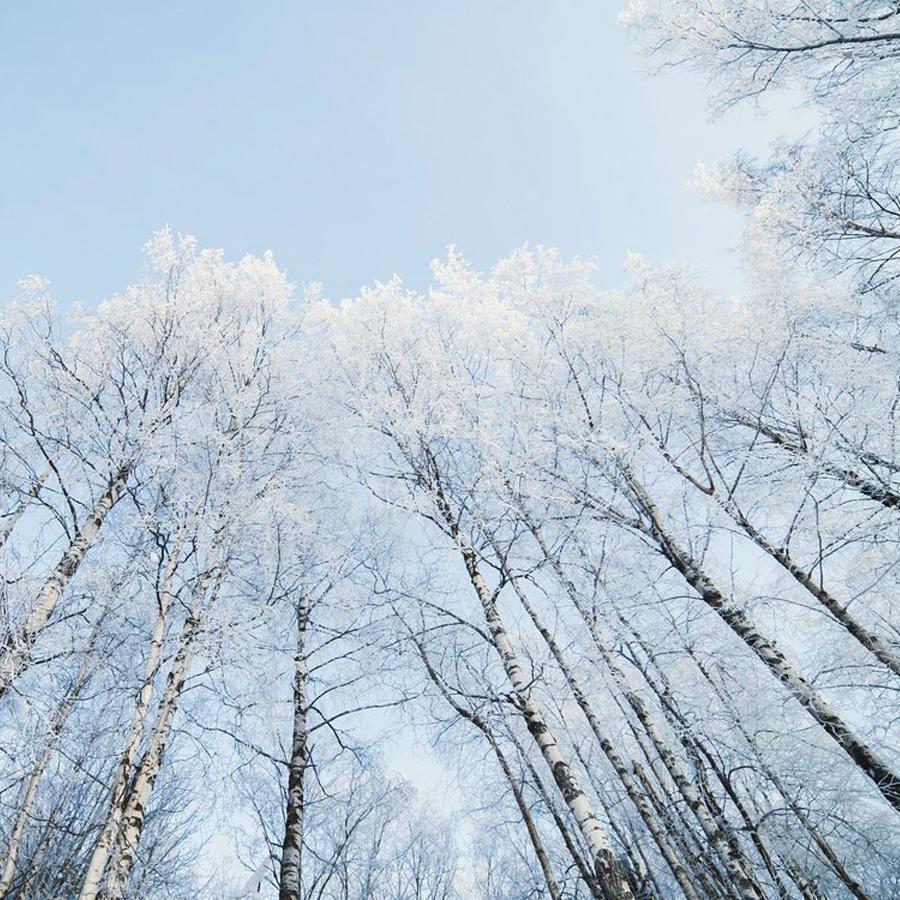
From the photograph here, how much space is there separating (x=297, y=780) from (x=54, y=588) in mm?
3643

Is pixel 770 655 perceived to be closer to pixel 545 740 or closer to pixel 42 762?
pixel 545 740

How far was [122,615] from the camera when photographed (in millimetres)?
6316

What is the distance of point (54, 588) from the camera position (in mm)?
5969

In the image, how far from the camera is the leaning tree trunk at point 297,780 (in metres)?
5.68

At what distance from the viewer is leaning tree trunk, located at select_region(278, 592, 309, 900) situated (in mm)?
5680

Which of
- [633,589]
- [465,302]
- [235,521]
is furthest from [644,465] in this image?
[235,521]

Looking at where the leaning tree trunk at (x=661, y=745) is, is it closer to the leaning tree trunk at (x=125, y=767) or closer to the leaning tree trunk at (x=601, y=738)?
the leaning tree trunk at (x=601, y=738)

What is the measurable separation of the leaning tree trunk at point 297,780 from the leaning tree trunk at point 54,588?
9.15 feet

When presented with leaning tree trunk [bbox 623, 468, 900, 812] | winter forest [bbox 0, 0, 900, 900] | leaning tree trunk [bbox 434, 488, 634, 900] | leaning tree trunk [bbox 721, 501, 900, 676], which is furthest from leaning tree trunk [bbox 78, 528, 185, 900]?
leaning tree trunk [bbox 721, 501, 900, 676]

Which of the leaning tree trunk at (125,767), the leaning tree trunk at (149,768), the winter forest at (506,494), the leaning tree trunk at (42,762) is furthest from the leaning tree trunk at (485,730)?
the leaning tree trunk at (42,762)

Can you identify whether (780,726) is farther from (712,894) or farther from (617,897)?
(617,897)

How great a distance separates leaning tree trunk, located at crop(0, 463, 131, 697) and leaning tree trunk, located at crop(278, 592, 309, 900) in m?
2.79

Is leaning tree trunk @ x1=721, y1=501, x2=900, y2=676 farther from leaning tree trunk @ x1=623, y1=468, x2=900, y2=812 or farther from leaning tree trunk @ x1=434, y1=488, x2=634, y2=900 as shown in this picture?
leaning tree trunk @ x1=434, y1=488, x2=634, y2=900

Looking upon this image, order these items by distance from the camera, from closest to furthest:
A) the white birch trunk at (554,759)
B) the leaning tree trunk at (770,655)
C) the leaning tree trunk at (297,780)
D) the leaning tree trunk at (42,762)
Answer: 1. the white birch trunk at (554,759)
2. the leaning tree trunk at (770,655)
3. the leaning tree trunk at (297,780)
4. the leaning tree trunk at (42,762)
